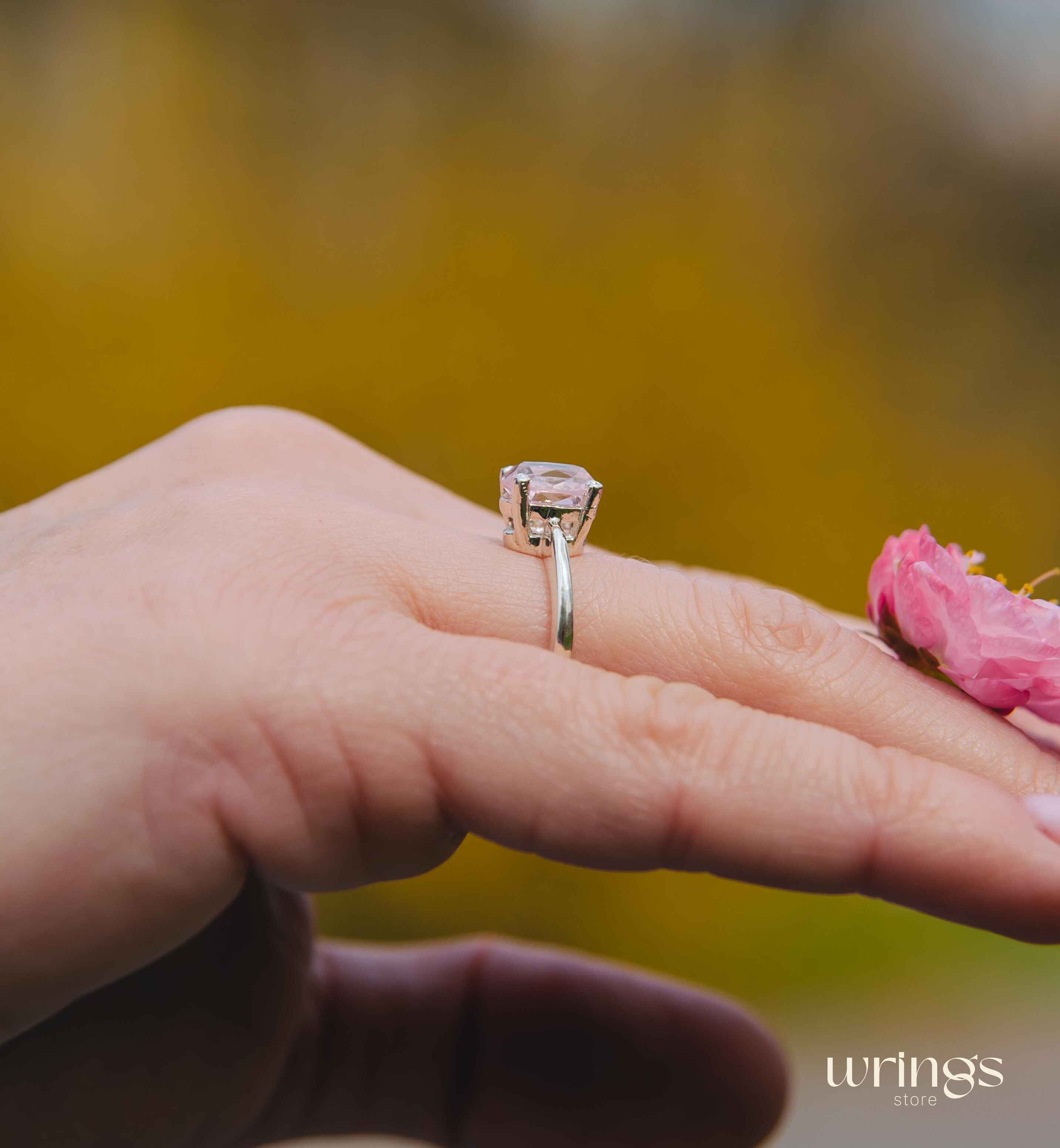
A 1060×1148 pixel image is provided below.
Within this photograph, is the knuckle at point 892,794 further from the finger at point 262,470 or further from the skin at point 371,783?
the finger at point 262,470

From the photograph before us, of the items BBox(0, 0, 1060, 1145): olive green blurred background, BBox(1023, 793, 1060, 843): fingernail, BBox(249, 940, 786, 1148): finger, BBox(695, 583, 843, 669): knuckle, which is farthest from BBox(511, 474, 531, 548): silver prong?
BBox(0, 0, 1060, 1145): olive green blurred background

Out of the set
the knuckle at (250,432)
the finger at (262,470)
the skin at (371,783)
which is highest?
the knuckle at (250,432)

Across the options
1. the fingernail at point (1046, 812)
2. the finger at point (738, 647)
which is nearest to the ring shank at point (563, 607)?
the finger at point (738, 647)

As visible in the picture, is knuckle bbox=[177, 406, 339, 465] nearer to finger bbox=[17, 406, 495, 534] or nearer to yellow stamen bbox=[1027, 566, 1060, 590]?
finger bbox=[17, 406, 495, 534]

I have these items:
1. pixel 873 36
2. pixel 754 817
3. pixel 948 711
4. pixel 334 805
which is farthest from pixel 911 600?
pixel 873 36

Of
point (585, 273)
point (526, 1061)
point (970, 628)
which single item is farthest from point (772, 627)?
point (585, 273)

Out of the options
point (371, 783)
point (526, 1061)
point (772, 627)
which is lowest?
point (526, 1061)

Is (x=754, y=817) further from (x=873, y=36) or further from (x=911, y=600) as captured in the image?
(x=873, y=36)

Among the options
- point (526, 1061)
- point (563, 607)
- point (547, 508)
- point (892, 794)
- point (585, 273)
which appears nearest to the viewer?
point (892, 794)

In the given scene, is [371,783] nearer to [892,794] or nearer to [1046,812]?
[892,794]
